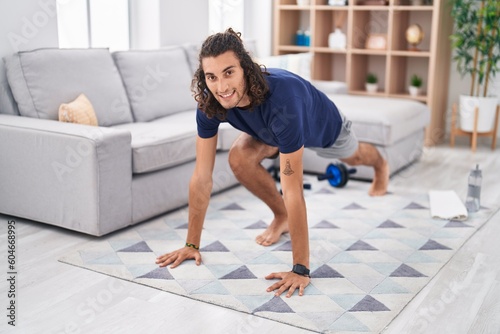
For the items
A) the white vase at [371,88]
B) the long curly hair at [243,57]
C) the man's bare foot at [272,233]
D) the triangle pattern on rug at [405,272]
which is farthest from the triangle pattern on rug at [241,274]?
the white vase at [371,88]

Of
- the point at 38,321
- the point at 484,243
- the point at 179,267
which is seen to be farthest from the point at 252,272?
the point at 484,243

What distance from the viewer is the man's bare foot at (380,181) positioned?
3.80m

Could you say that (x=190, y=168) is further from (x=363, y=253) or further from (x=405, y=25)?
(x=405, y=25)

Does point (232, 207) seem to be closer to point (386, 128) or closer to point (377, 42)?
point (386, 128)

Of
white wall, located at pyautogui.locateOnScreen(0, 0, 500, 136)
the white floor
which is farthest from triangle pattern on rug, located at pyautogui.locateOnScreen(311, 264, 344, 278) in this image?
white wall, located at pyautogui.locateOnScreen(0, 0, 500, 136)

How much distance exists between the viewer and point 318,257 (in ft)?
9.18

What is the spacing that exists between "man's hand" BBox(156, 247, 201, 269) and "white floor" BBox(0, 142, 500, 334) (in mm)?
230

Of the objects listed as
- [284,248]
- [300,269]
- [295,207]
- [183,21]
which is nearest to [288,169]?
[295,207]

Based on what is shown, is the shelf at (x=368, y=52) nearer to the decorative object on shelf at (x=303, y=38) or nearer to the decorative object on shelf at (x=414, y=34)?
the decorative object on shelf at (x=414, y=34)

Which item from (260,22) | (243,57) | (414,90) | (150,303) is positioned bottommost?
(150,303)

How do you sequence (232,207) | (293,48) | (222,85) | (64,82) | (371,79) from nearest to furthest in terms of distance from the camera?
(222,85) < (64,82) < (232,207) < (371,79) < (293,48)

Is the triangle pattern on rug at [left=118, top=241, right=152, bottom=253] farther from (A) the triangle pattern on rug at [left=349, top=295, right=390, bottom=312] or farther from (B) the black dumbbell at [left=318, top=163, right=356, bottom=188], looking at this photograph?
(B) the black dumbbell at [left=318, top=163, right=356, bottom=188]

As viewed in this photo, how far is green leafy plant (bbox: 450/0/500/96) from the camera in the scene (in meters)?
4.91

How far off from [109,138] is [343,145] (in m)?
1.16
